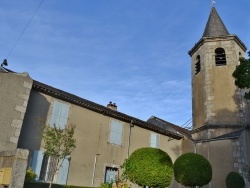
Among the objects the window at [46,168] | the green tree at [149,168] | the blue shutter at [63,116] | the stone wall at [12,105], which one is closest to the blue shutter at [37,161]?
the window at [46,168]

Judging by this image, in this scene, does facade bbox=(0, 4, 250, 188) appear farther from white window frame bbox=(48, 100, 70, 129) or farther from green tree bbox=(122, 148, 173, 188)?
green tree bbox=(122, 148, 173, 188)

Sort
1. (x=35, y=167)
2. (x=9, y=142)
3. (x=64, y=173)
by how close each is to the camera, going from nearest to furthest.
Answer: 1. (x=9, y=142)
2. (x=35, y=167)
3. (x=64, y=173)

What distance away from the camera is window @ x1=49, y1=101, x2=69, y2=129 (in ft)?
44.5

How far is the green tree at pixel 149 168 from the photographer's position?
11195mm

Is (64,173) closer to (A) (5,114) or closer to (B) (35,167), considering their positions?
(B) (35,167)

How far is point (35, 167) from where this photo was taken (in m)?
12.2

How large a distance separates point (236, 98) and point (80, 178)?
11.5 meters

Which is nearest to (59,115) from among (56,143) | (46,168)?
(56,143)

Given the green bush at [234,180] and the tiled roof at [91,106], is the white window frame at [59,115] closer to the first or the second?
the tiled roof at [91,106]

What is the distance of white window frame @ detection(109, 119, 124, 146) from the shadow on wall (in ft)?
13.2

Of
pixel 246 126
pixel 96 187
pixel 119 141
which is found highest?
pixel 246 126

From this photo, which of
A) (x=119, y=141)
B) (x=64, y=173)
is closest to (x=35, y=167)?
(x=64, y=173)

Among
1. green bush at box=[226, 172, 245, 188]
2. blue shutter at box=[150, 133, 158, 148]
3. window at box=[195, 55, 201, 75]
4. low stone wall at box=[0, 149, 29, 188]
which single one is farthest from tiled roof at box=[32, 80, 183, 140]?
low stone wall at box=[0, 149, 29, 188]

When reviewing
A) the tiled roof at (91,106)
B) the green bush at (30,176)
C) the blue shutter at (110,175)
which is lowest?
the green bush at (30,176)
